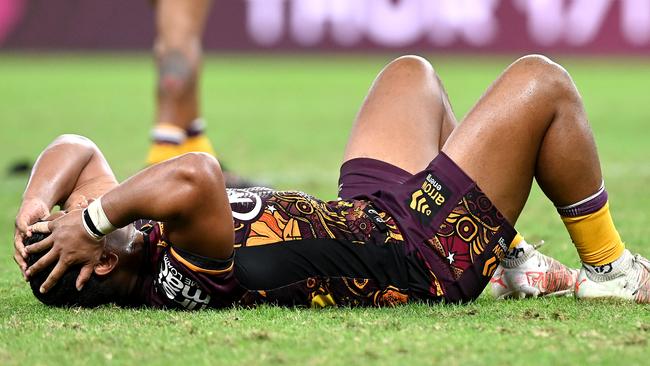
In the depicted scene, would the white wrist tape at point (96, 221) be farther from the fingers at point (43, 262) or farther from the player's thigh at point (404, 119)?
the player's thigh at point (404, 119)

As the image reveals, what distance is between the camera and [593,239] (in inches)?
147

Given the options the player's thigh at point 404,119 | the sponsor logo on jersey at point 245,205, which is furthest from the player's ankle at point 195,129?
the sponsor logo on jersey at point 245,205

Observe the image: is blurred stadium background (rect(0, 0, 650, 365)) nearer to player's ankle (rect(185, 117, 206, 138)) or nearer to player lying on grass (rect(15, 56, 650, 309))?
player lying on grass (rect(15, 56, 650, 309))

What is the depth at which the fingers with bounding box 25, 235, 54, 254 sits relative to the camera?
11.1 ft

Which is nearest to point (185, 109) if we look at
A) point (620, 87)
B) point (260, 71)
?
point (620, 87)

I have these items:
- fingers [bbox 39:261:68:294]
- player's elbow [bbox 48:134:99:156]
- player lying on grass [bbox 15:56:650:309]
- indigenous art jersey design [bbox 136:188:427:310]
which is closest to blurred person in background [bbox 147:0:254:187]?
player's elbow [bbox 48:134:99:156]

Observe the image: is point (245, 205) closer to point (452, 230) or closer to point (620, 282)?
point (452, 230)

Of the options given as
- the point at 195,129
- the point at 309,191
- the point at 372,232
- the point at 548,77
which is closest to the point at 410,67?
the point at 548,77

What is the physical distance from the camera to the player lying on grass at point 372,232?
3402mm

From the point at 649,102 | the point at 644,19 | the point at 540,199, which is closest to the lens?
the point at 540,199

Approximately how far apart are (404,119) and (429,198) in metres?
0.63

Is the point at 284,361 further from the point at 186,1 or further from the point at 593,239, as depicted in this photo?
the point at 186,1

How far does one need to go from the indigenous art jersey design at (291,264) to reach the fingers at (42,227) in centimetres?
29

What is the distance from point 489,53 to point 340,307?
13.6 metres
